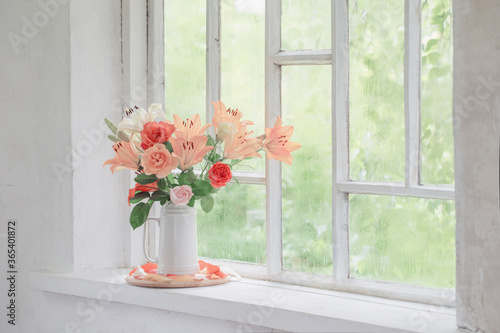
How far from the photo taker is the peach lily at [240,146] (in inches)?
63.9

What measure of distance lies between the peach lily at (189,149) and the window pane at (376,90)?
0.40 m

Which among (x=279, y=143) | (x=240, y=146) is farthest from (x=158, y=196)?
(x=279, y=143)

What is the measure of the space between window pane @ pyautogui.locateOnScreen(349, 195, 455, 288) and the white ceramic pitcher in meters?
0.46

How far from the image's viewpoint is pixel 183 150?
5.28ft

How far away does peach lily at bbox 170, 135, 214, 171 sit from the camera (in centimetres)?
160

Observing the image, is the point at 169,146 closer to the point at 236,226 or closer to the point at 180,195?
the point at 180,195

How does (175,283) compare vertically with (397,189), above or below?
below

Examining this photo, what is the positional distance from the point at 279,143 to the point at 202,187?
0.82 feet

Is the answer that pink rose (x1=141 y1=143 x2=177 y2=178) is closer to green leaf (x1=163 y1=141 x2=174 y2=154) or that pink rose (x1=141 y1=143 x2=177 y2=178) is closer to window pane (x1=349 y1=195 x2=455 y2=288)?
green leaf (x1=163 y1=141 x2=174 y2=154)

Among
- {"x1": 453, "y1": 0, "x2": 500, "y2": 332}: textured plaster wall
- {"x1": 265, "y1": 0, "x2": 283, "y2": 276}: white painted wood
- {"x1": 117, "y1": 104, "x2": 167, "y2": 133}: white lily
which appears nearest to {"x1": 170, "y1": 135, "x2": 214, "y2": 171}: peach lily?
{"x1": 117, "y1": 104, "x2": 167, "y2": 133}: white lily

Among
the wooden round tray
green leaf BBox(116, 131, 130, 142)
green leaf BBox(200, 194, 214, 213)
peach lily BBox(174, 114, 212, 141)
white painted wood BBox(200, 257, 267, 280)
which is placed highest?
peach lily BBox(174, 114, 212, 141)

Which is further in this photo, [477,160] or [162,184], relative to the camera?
[162,184]

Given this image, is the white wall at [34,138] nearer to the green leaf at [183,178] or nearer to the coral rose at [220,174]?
the green leaf at [183,178]

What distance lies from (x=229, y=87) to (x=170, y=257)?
21.4 inches
